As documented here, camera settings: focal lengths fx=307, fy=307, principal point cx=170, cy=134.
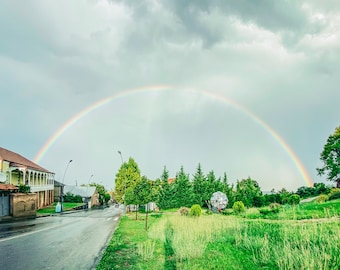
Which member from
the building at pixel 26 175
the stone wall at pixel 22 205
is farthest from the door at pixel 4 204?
the building at pixel 26 175

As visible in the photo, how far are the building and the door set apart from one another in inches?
190

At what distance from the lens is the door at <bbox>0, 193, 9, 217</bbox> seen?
105 feet

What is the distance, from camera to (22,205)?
35.4 metres

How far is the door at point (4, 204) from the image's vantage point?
32062 mm

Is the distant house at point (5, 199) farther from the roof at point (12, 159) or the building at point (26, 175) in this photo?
the roof at point (12, 159)

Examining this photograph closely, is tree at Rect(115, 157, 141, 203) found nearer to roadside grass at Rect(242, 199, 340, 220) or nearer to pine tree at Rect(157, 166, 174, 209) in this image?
pine tree at Rect(157, 166, 174, 209)

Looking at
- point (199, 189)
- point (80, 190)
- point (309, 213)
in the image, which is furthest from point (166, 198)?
point (80, 190)

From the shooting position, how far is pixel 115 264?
962 centimetres

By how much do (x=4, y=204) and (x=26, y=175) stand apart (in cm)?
1915

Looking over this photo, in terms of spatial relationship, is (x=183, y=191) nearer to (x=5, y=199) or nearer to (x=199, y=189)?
(x=199, y=189)

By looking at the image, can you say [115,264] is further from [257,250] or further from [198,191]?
[198,191]

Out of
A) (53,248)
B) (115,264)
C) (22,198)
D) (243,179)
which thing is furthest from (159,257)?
(243,179)

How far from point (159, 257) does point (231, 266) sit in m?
2.75

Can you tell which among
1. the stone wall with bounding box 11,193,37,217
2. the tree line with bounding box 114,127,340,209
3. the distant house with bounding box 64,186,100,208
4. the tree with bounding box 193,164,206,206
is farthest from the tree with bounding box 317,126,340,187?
the distant house with bounding box 64,186,100,208
